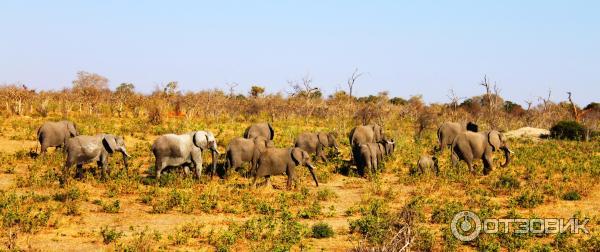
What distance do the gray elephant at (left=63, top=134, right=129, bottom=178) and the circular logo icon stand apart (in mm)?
9829

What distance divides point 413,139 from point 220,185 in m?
16.3

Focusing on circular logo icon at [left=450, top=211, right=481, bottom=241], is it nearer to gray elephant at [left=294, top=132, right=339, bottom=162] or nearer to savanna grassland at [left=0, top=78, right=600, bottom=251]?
savanna grassland at [left=0, top=78, right=600, bottom=251]

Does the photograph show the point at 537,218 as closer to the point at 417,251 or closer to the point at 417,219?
the point at 417,219

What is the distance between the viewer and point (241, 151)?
1758cm

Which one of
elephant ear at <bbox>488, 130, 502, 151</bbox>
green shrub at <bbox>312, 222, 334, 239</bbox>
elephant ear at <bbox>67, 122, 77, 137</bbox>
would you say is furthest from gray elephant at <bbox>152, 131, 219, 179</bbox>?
elephant ear at <bbox>488, 130, 502, 151</bbox>

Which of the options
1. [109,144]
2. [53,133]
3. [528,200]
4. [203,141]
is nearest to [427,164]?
[528,200]

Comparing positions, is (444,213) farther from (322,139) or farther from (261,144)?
(322,139)

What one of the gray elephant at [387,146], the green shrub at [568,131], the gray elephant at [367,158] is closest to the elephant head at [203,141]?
the gray elephant at [367,158]

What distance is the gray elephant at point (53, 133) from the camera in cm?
1983

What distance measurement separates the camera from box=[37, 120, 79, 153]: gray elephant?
19828mm

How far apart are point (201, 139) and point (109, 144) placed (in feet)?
8.57

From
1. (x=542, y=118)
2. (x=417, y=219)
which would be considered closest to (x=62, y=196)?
(x=417, y=219)

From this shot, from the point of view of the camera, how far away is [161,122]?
1220 inches

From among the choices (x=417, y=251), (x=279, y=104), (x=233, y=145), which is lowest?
(x=417, y=251)
